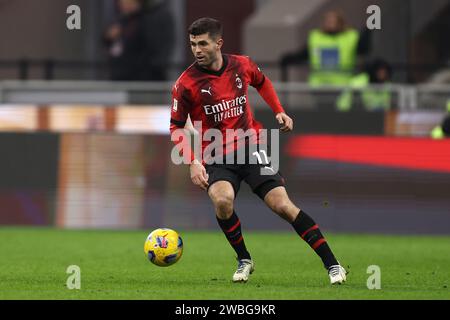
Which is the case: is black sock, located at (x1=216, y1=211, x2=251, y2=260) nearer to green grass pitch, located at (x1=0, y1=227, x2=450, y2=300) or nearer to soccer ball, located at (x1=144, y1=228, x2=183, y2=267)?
green grass pitch, located at (x1=0, y1=227, x2=450, y2=300)

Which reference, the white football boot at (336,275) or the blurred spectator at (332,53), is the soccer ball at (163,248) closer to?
the white football boot at (336,275)

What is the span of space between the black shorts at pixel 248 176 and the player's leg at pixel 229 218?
0.21 feet

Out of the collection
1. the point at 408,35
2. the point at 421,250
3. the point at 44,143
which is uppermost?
the point at 408,35

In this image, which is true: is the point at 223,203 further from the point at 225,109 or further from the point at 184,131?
the point at 225,109

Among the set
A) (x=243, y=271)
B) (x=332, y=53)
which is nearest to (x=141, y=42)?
(x=332, y=53)

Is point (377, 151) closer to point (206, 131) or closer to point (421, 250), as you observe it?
point (421, 250)

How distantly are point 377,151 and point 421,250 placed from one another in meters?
2.47

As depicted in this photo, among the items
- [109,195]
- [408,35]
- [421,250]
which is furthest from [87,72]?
[421,250]

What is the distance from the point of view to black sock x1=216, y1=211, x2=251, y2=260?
444 inches

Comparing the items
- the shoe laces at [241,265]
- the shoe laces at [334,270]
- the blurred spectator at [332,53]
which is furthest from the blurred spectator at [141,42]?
the shoe laces at [334,270]

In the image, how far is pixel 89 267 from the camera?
1248 centimetres

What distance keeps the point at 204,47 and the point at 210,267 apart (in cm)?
243

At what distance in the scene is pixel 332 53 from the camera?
18.8 metres

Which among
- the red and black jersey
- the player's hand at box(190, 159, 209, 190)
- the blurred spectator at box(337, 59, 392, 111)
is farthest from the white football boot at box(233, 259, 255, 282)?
the blurred spectator at box(337, 59, 392, 111)
